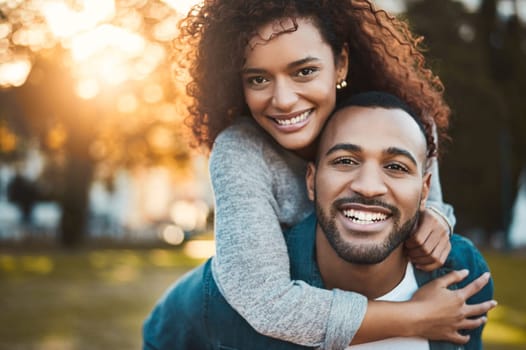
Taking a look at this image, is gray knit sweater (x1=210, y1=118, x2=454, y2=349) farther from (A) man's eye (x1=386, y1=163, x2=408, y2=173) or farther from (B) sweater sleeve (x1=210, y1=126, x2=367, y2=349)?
(A) man's eye (x1=386, y1=163, x2=408, y2=173)

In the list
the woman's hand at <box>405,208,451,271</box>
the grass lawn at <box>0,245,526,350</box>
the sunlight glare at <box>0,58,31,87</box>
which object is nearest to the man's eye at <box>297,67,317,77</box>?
the woman's hand at <box>405,208,451,271</box>

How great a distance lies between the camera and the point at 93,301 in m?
12.2

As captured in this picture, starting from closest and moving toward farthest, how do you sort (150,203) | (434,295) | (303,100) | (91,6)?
(434,295) → (303,100) → (91,6) → (150,203)

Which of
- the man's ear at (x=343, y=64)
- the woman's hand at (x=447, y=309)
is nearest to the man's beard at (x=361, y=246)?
the woman's hand at (x=447, y=309)

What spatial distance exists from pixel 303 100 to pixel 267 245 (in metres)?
A: 0.79

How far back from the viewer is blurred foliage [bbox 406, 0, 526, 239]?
84.8 ft

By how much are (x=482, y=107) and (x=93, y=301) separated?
1967cm

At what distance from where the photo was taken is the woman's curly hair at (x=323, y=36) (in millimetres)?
3559

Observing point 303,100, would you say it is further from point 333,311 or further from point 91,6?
point 91,6

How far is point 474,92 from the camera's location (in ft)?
82.2

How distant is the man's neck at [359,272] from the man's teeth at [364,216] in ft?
0.85

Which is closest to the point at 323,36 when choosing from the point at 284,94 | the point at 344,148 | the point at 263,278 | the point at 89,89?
the point at 284,94

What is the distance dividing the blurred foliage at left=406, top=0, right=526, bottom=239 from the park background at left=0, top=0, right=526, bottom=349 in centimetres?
6

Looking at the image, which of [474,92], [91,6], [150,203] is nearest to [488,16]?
[474,92]
